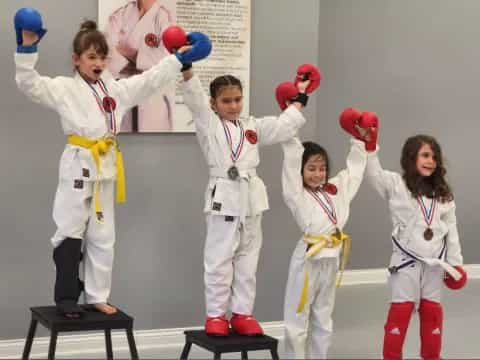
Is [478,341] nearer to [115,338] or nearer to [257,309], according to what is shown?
[257,309]

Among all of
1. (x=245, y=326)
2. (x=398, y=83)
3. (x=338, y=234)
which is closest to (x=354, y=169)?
(x=338, y=234)

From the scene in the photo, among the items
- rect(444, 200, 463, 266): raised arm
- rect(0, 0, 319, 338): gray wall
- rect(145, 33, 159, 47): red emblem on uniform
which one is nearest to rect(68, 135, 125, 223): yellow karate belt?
rect(0, 0, 319, 338): gray wall

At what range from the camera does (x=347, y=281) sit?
5.91 metres

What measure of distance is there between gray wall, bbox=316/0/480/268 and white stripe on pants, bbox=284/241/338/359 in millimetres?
2344

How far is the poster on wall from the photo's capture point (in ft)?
12.5

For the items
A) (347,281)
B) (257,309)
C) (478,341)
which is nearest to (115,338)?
(257,309)

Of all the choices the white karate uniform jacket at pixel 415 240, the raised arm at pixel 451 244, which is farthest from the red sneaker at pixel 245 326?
the raised arm at pixel 451 244

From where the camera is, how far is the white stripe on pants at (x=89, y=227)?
3084 mm

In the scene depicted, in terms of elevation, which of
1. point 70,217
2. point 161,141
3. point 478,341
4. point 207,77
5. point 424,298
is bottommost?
point 478,341

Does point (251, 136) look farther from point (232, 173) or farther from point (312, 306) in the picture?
point (312, 306)

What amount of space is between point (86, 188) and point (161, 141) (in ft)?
3.04

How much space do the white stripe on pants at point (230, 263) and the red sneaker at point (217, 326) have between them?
21 millimetres

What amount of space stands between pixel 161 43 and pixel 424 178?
1391 mm

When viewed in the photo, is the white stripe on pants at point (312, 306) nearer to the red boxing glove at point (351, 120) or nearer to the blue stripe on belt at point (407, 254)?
the blue stripe on belt at point (407, 254)
